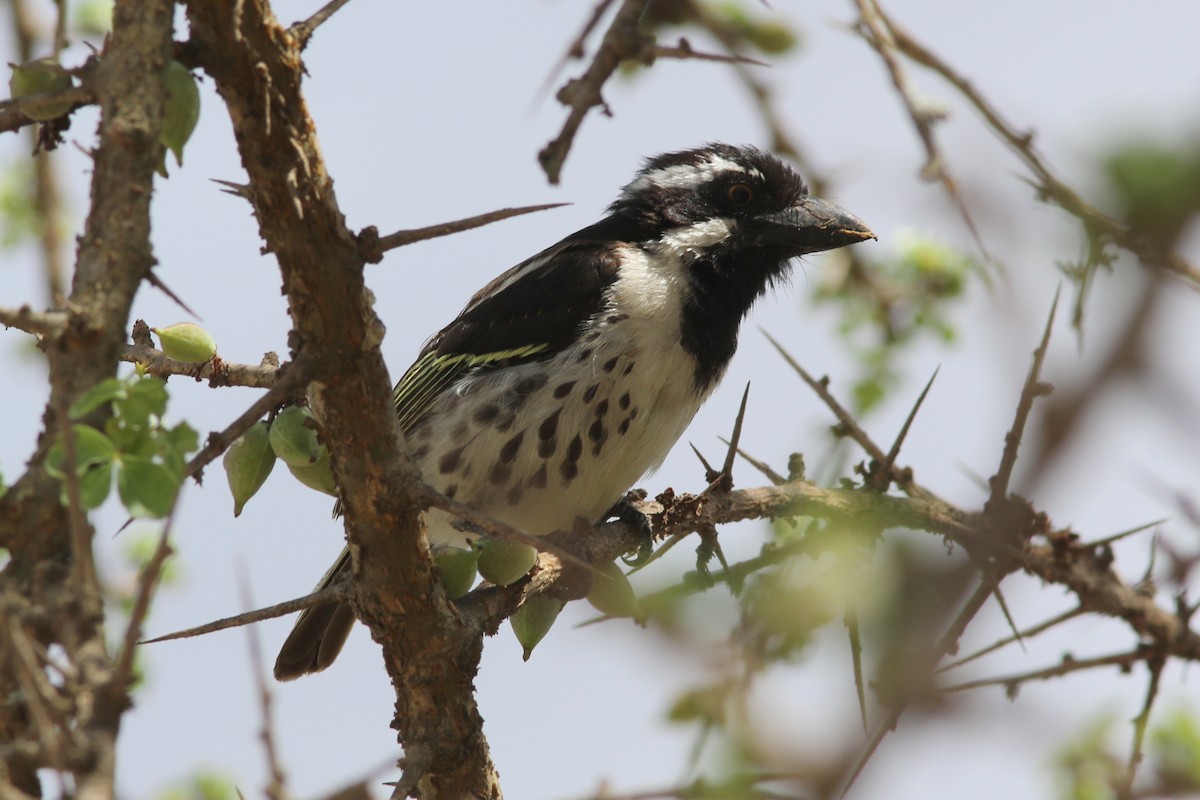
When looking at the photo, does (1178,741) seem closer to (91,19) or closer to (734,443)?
(734,443)

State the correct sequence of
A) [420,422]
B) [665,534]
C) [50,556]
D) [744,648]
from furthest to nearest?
[420,422]
[665,534]
[744,648]
[50,556]

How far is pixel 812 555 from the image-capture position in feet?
13.6

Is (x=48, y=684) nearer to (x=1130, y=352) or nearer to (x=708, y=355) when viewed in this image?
(x=1130, y=352)

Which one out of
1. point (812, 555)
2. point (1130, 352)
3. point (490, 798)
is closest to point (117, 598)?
point (490, 798)

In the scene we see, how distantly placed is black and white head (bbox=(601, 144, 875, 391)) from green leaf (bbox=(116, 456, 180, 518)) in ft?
14.0

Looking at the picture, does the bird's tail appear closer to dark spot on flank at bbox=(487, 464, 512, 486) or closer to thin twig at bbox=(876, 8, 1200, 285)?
dark spot on flank at bbox=(487, 464, 512, 486)

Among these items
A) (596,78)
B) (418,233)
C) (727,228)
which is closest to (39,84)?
(418,233)

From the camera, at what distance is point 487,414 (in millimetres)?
5867

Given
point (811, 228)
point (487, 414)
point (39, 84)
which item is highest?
point (811, 228)

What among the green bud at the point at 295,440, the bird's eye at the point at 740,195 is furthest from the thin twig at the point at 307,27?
the bird's eye at the point at 740,195

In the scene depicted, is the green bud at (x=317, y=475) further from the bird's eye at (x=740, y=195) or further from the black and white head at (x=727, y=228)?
the bird's eye at (x=740, y=195)

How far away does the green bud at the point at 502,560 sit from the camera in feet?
13.0

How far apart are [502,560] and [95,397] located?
2109 millimetres

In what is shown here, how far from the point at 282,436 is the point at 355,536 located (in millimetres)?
348
